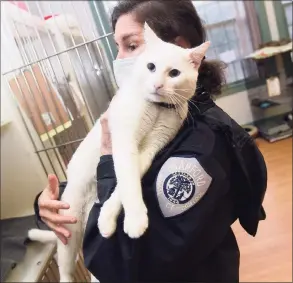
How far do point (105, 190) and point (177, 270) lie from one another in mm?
199

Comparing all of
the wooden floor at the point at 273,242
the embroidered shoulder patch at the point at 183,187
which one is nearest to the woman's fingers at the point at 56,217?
the embroidered shoulder patch at the point at 183,187

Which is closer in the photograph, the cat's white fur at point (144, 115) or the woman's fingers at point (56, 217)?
the cat's white fur at point (144, 115)

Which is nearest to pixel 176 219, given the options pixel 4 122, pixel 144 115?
pixel 144 115

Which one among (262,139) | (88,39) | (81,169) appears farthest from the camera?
(262,139)

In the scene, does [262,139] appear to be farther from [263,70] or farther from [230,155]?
[230,155]

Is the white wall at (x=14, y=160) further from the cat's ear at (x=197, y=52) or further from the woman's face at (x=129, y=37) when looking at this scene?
the cat's ear at (x=197, y=52)

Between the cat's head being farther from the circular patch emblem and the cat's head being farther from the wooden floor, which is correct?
the wooden floor

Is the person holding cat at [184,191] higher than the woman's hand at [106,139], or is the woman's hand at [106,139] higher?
the woman's hand at [106,139]

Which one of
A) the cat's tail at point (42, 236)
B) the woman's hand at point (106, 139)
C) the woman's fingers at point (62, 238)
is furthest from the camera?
the cat's tail at point (42, 236)

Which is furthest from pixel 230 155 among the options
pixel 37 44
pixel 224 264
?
pixel 37 44

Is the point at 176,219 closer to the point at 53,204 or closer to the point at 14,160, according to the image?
the point at 53,204

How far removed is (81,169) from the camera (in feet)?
2.75

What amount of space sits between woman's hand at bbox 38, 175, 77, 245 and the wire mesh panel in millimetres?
290

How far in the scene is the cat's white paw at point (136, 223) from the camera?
1.86 ft
